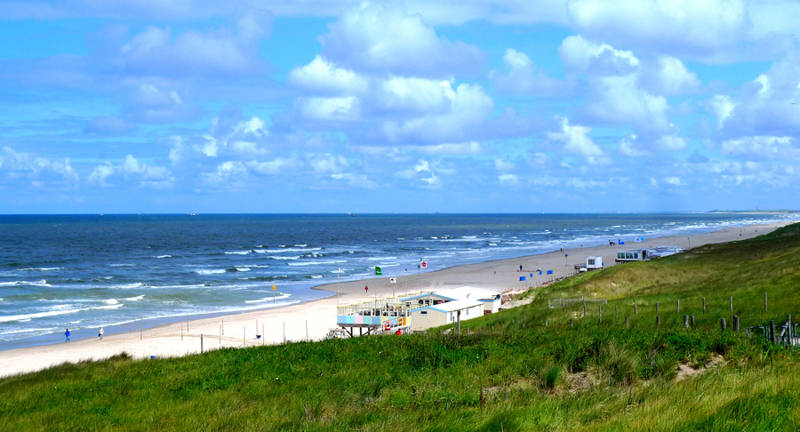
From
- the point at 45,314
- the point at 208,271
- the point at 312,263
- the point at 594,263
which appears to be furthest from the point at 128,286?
the point at 594,263

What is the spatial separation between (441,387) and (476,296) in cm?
3564

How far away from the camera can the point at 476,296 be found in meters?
50.5

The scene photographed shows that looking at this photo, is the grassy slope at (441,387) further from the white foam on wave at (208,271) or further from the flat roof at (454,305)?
the white foam on wave at (208,271)

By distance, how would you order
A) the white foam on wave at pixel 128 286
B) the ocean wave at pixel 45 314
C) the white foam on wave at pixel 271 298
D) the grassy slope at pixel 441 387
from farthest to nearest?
the white foam on wave at pixel 128 286 < the white foam on wave at pixel 271 298 < the ocean wave at pixel 45 314 < the grassy slope at pixel 441 387

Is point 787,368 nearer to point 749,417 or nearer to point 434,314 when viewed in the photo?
point 749,417

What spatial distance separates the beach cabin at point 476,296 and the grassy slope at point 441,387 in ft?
78.4

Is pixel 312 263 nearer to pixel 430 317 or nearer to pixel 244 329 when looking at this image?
pixel 244 329

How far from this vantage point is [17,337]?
45125mm

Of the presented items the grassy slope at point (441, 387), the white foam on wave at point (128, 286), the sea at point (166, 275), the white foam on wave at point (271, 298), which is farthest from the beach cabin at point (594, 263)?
the grassy slope at point (441, 387)

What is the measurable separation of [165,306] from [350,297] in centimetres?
1690

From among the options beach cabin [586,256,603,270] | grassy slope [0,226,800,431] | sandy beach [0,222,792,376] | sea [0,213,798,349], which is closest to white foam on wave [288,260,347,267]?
sea [0,213,798,349]

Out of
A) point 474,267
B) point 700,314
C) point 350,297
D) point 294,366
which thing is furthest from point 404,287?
point 294,366

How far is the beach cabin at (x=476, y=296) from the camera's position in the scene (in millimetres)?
48969

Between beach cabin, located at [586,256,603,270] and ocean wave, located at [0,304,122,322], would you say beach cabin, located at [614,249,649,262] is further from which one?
ocean wave, located at [0,304,122,322]
